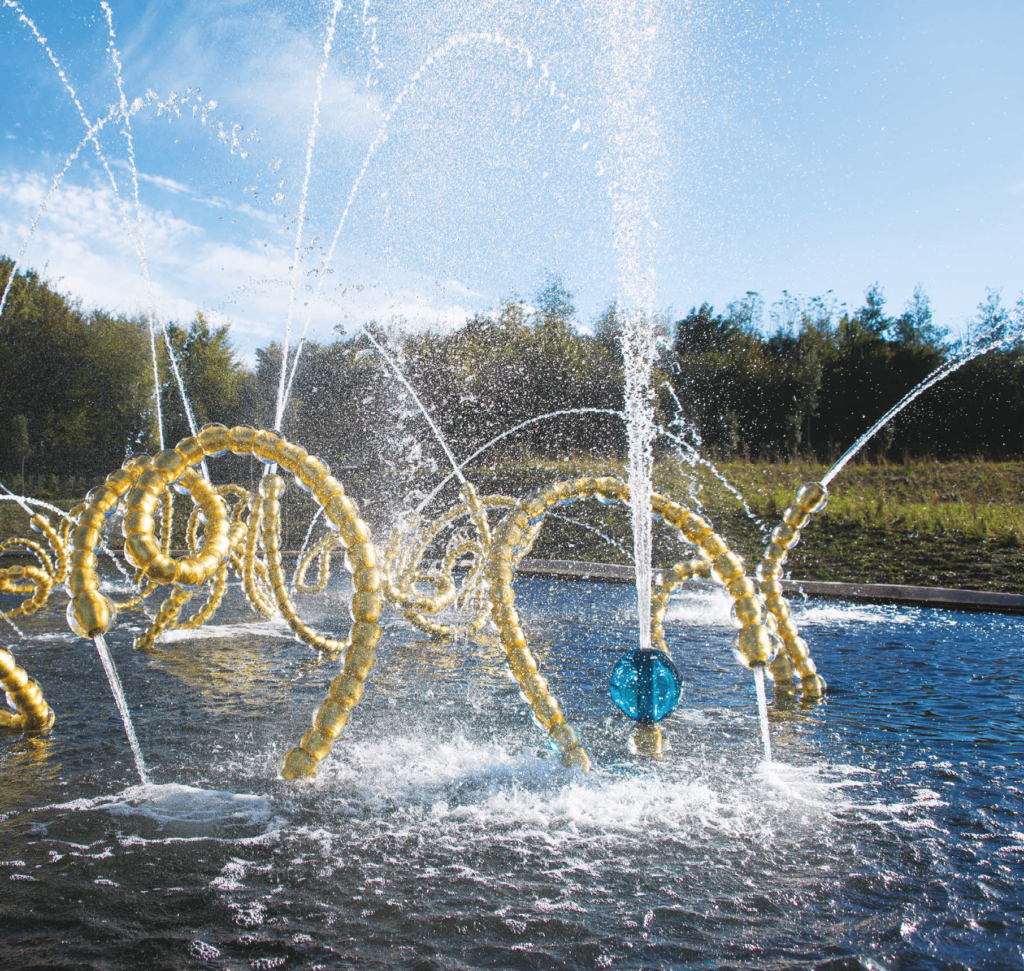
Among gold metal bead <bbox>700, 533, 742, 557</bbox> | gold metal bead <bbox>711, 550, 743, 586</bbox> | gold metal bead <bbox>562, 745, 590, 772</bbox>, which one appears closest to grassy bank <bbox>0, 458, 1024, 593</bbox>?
gold metal bead <bbox>700, 533, 742, 557</bbox>

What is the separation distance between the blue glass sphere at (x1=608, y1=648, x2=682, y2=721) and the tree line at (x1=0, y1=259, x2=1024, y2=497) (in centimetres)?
2290

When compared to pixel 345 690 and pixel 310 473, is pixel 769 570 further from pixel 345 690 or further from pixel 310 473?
pixel 310 473

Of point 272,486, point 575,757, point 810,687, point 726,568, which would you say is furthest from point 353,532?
point 810,687

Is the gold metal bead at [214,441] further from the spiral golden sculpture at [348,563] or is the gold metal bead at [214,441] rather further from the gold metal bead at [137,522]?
the gold metal bead at [137,522]

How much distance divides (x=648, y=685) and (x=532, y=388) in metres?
27.8

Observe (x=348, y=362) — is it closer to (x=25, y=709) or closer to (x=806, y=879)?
(x=25, y=709)

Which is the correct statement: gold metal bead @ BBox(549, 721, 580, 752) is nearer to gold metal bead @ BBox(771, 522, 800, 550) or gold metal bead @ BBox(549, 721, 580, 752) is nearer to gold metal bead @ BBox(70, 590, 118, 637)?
gold metal bead @ BBox(70, 590, 118, 637)

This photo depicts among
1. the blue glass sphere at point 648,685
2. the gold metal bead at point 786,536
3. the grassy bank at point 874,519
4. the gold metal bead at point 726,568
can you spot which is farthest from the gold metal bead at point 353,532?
the grassy bank at point 874,519

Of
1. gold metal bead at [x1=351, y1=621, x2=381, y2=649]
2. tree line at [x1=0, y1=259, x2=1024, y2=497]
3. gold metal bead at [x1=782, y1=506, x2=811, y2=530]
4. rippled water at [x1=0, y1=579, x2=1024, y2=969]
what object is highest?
tree line at [x1=0, y1=259, x2=1024, y2=497]

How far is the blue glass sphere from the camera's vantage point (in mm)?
4816

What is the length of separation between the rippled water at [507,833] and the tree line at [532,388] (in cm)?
2250

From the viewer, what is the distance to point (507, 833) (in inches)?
147

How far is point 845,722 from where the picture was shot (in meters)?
5.59

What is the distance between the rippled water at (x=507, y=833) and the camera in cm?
285
